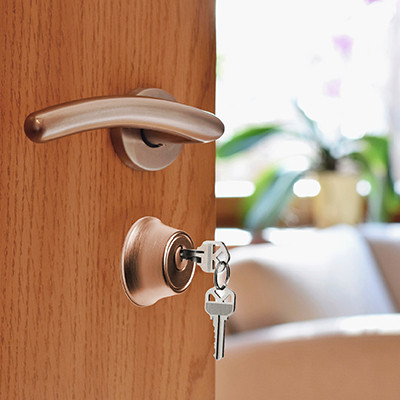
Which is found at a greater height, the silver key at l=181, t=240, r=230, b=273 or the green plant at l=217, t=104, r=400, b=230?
the green plant at l=217, t=104, r=400, b=230

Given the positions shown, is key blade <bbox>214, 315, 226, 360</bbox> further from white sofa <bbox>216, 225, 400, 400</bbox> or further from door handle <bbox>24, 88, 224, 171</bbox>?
white sofa <bbox>216, 225, 400, 400</bbox>

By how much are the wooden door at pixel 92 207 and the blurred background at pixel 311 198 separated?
0.59 meters

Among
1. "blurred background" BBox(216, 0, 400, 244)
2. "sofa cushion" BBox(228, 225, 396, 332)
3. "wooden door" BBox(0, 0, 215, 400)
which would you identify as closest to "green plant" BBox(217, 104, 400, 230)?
"blurred background" BBox(216, 0, 400, 244)

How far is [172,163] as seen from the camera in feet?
0.88

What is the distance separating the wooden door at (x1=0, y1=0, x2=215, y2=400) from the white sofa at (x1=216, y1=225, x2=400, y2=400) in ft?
1.93

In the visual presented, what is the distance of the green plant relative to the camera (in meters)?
1.81

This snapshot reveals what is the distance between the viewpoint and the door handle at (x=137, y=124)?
18 cm

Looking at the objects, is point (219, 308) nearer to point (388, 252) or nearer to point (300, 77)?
point (388, 252)

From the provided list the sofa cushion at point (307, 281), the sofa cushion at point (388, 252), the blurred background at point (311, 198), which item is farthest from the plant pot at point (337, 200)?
the sofa cushion at point (307, 281)

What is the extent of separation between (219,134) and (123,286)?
0.08m

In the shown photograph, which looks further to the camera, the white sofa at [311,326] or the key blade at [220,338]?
the white sofa at [311,326]

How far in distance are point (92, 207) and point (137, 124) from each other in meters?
0.04

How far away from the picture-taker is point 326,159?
185 centimetres

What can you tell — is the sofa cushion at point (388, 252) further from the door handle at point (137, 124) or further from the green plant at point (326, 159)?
the door handle at point (137, 124)
